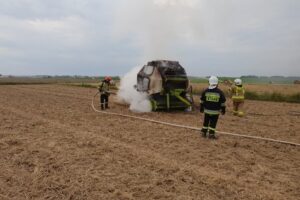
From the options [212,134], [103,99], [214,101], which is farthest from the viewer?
[103,99]

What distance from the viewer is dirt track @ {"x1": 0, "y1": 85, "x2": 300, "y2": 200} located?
6062 millimetres

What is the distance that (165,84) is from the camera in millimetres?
15070

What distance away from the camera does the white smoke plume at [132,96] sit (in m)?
15.7

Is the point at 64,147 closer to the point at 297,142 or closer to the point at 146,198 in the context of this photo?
the point at 146,198

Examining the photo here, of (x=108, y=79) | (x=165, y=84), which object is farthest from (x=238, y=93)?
(x=108, y=79)

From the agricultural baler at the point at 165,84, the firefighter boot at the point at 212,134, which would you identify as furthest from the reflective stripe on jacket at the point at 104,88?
the firefighter boot at the point at 212,134

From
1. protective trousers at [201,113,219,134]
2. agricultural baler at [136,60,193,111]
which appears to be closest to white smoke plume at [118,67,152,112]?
agricultural baler at [136,60,193,111]

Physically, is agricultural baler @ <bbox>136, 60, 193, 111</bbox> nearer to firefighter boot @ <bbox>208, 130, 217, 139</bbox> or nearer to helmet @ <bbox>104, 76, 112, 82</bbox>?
helmet @ <bbox>104, 76, 112, 82</bbox>

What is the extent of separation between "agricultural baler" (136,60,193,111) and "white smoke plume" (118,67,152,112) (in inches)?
11.5

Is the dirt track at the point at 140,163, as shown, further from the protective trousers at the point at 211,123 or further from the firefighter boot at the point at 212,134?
the protective trousers at the point at 211,123

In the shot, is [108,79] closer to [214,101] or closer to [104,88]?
[104,88]

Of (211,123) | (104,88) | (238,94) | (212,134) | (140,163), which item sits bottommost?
(140,163)

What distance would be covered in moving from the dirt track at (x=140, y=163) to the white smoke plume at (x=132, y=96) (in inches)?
124

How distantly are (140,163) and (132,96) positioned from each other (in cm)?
982
